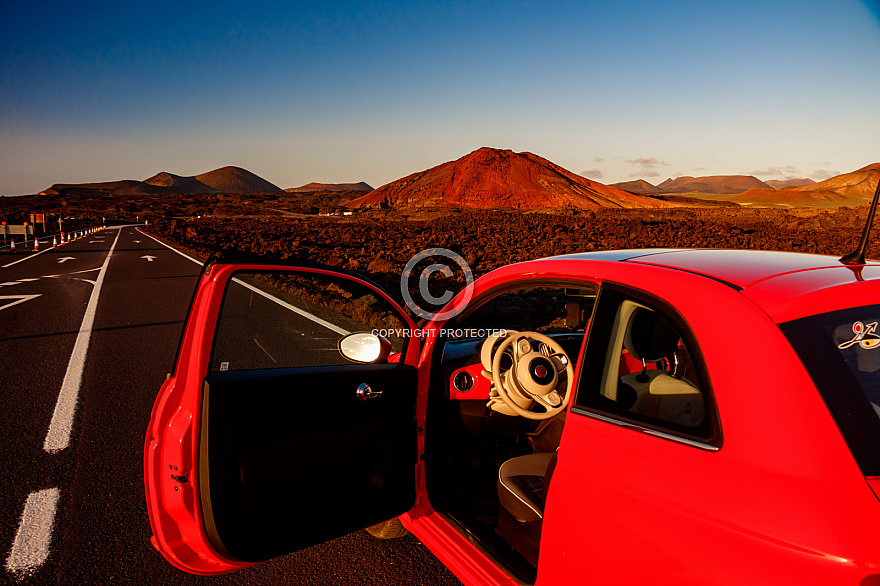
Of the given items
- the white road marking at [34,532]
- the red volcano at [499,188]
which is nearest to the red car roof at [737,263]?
the white road marking at [34,532]

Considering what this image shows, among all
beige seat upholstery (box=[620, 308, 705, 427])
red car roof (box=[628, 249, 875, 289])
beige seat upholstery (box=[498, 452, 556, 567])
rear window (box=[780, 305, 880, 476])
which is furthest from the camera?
beige seat upholstery (box=[498, 452, 556, 567])

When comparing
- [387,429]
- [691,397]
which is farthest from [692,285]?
[387,429]

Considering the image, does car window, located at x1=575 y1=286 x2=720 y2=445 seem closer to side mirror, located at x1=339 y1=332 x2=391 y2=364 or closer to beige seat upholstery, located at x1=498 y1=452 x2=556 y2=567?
beige seat upholstery, located at x1=498 y1=452 x2=556 y2=567

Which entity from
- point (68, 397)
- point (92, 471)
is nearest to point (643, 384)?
point (92, 471)

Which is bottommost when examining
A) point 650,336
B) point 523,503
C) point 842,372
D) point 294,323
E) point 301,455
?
→ point 294,323

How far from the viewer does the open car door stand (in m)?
1.99

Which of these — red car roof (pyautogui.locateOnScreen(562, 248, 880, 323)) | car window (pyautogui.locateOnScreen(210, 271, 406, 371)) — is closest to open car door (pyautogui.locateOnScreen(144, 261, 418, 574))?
red car roof (pyautogui.locateOnScreen(562, 248, 880, 323))

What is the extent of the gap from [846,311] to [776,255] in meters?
0.73

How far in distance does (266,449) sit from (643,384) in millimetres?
1644

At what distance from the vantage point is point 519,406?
246 centimetres

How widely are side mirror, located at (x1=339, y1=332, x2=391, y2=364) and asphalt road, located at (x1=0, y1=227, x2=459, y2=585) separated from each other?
45.5 inches

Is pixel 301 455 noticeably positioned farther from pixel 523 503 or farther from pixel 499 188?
pixel 499 188

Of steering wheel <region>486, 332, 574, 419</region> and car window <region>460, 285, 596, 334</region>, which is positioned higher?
steering wheel <region>486, 332, 574, 419</region>

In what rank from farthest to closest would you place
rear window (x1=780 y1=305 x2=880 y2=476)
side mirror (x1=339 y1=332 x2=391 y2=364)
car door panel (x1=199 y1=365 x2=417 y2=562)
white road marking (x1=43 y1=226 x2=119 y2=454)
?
white road marking (x1=43 y1=226 x2=119 y2=454)
side mirror (x1=339 y1=332 x2=391 y2=364)
car door panel (x1=199 y1=365 x2=417 y2=562)
rear window (x1=780 y1=305 x2=880 y2=476)
